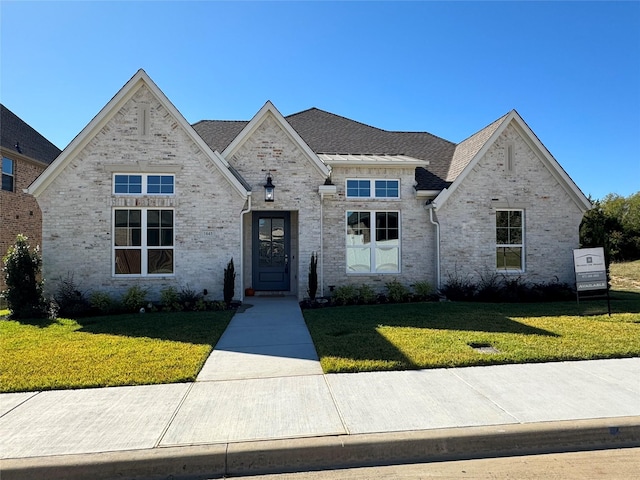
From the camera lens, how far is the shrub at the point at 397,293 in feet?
40.4

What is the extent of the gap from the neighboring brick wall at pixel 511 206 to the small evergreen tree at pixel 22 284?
39.2 ft

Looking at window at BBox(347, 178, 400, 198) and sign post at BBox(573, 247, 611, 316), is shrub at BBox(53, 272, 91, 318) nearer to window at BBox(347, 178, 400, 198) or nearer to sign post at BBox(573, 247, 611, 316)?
window at BBox(347, 178, 400, 198)

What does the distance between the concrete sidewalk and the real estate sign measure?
5.45 m

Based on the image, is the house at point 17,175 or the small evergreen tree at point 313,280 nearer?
the small evergreen tree at point 313,280

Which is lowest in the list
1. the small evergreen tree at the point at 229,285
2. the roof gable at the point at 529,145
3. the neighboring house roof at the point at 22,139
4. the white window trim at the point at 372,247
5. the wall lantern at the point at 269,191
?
the small evergreen tree at the point at 229,285

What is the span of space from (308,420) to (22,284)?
984 centimetres

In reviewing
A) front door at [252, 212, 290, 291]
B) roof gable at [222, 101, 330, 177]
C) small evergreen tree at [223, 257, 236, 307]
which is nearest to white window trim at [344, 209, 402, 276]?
roof gable at [222, 101, 330, 177]

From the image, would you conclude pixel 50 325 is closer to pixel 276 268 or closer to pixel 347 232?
pixel 276 268

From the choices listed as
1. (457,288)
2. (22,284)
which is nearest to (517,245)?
(457,288)

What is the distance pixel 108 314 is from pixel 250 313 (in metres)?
3.91

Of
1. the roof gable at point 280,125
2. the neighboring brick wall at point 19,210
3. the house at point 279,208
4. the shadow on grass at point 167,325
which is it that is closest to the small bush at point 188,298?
the house at point 279,208

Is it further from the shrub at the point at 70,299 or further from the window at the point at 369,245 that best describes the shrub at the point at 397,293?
the shrub at the point at 70,299

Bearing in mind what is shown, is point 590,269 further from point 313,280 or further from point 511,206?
point 313,280

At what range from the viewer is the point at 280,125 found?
12602 mm
